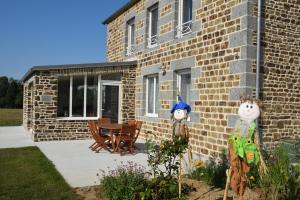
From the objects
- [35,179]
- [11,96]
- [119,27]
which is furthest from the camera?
[11,96]

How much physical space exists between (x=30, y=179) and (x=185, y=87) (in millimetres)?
6035

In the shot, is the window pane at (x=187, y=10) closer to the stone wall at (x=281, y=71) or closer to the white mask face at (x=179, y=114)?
the stone wall at (x=281, y=71)

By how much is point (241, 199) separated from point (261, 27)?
530 centimetres

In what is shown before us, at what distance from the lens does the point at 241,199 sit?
4.73m

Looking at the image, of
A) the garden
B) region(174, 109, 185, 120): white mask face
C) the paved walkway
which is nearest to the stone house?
the paved walkway

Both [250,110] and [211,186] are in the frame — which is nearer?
[250,110]

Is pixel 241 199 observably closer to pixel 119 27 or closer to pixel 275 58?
pixel 275 58

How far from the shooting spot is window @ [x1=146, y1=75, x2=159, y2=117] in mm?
13477

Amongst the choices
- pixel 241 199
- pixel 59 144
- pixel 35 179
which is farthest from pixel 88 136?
pixel 241 199

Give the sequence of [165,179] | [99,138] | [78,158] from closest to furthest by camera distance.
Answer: [165,179], [78,158], [99,138]

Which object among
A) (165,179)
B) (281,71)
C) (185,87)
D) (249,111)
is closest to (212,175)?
(165,179)

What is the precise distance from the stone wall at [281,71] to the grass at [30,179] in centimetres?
515

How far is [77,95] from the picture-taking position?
13.8 m

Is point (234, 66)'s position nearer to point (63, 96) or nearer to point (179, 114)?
point (179, 114)
